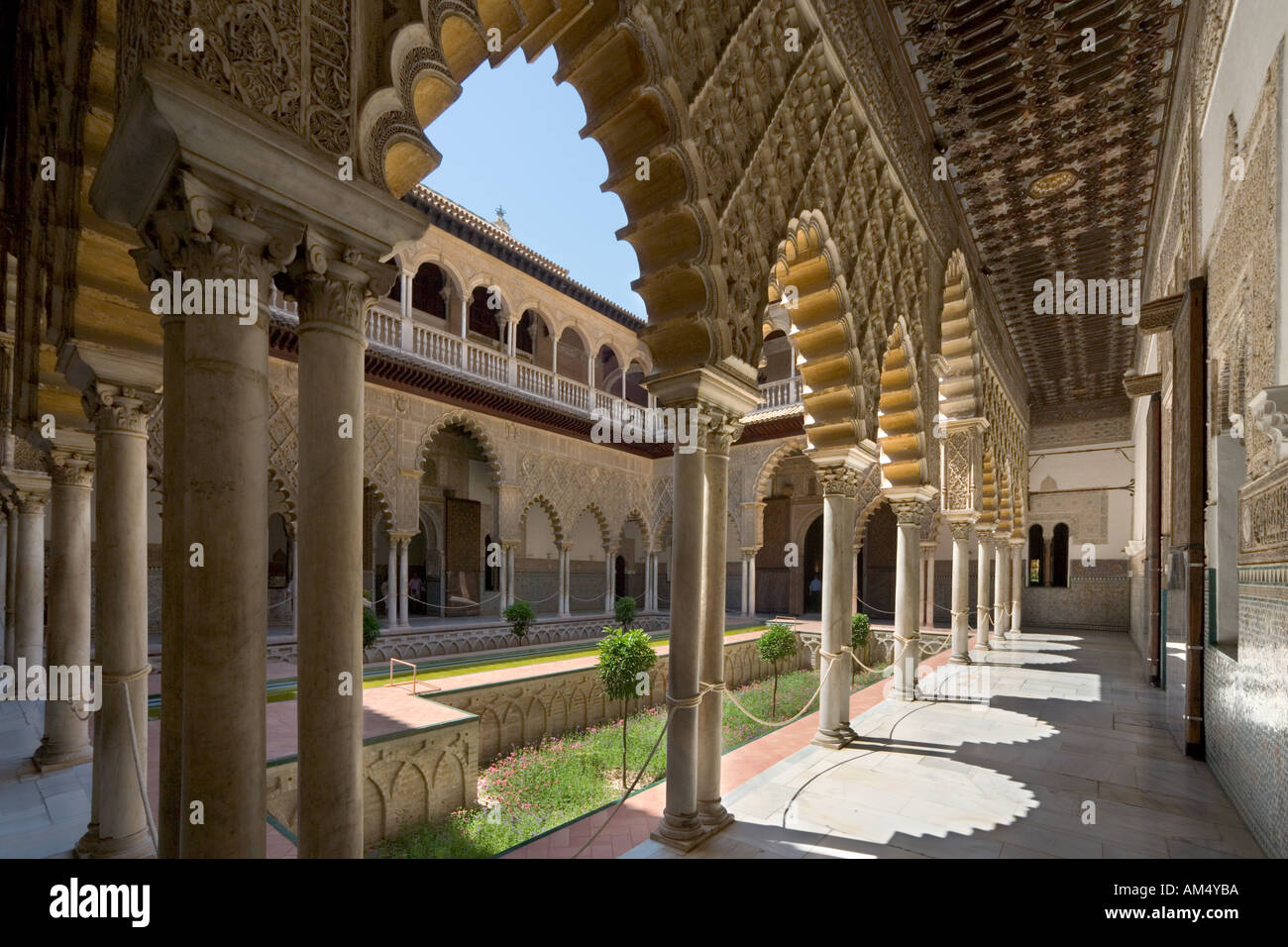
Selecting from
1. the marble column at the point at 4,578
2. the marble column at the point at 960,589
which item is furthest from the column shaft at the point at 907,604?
the marble column at the point at 4,578

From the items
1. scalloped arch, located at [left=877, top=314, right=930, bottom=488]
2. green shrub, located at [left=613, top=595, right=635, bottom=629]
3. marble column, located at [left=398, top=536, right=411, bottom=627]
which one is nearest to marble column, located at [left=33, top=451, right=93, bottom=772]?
scalloped arch, located at [left=877, top=314, right=930, bottom=488]

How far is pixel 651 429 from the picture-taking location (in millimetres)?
18078

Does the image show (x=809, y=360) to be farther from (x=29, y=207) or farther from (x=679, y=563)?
(x=29, y=207)

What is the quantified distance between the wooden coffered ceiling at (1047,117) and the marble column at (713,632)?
4.21 metres

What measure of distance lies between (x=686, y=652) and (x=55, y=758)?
5.17 meters

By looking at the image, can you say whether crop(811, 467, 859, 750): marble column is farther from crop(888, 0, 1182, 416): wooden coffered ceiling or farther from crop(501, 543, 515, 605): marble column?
crop(501, 543, 515, 605): marble column

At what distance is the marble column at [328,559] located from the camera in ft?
7.19

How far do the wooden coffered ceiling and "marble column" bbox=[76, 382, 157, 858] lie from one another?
20.5 feet

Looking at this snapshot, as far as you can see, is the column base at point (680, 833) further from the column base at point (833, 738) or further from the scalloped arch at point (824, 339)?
the scalloped arch at point (824, 339)

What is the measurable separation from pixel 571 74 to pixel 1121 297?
1137cm

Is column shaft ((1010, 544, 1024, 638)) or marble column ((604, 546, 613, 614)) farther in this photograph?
marble column ((604, 546, 613, 614))

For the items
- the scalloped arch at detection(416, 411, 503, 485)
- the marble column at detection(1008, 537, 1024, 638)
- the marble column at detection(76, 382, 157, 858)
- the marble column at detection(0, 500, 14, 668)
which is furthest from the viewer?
the marble column at detection(1008, 537, 1024, 638)

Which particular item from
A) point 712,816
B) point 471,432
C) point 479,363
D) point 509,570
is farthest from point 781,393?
point 712,816

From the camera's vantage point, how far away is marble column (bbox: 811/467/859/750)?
5.68 m
